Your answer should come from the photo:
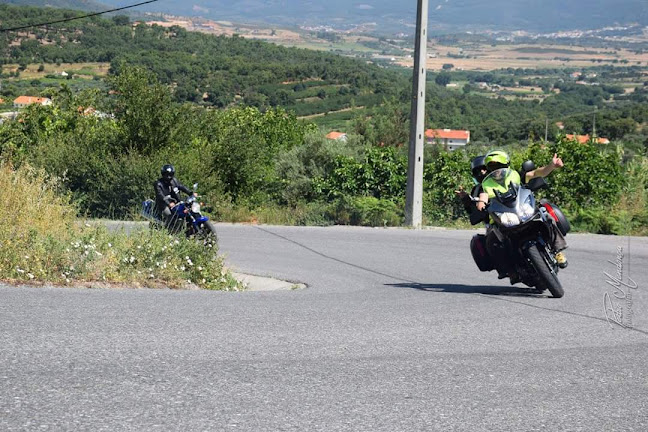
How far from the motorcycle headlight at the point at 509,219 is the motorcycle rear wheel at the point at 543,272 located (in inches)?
12.6

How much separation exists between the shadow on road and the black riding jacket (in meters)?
5.52

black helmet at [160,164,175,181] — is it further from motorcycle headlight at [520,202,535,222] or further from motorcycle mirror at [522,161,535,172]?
motorcycle headlight at [520,202,535,222]

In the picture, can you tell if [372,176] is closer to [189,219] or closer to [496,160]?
[189,219]

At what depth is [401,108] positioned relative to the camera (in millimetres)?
44000

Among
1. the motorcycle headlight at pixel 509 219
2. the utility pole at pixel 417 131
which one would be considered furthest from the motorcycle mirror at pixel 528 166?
the utility pole at pixel 417 131

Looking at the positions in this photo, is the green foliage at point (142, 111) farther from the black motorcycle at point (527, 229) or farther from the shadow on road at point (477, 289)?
the black motorcycle at point (527, 229)

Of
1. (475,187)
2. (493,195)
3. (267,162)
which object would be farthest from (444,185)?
(493,195)

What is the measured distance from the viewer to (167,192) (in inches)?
626

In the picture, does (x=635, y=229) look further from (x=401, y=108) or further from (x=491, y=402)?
(x=401, y=108)

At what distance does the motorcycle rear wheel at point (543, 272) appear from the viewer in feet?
31.6

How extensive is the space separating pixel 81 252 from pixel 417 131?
41.5 feet

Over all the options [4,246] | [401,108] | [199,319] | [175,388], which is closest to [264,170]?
[401,108]

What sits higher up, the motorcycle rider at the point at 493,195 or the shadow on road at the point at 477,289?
the motorcycle rider at the point at 493,195

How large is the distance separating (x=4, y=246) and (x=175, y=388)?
5.00 m
